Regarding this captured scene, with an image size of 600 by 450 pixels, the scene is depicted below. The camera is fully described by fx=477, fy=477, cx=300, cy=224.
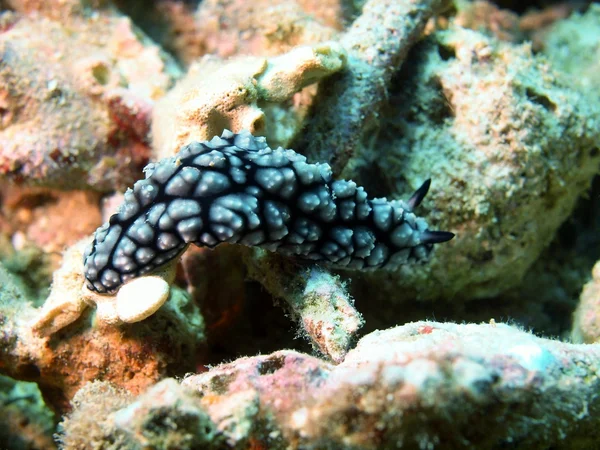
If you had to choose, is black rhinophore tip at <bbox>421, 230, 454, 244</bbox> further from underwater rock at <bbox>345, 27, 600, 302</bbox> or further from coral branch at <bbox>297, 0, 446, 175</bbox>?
coral branch at <bbox>297, 0, 446, 175</bbox>

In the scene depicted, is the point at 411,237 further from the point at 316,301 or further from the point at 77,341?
the point at 77,341

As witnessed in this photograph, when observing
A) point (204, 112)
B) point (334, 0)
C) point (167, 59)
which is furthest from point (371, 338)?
point (167, 59)

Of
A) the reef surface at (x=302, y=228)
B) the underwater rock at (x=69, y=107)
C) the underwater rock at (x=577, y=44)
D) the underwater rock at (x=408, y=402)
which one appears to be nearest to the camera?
the underwater rock at (x=408, y=402)

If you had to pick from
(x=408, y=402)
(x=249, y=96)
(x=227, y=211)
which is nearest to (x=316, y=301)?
(x=227, y=211)

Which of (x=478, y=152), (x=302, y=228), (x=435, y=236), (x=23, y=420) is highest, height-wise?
(x=478, y=152)

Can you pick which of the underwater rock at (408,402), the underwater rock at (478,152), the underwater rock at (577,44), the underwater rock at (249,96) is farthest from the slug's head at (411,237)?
the underwater rock at (577,44)

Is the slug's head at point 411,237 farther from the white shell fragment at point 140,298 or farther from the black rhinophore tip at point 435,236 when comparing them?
the white shell fragment at point 140,298
